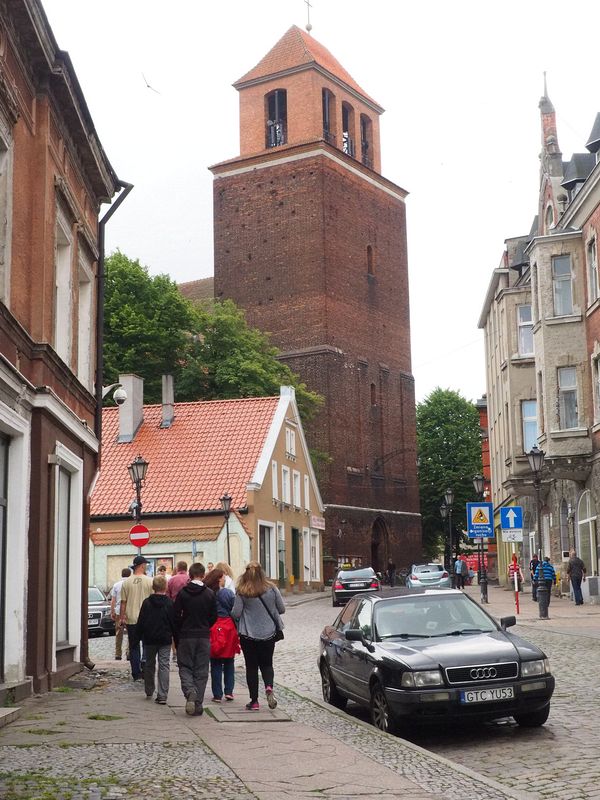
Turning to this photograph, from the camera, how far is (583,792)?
863cm

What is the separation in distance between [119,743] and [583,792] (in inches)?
161

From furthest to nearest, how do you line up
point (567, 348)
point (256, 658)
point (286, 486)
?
point (286, 486) → point (567, 348) → point (256, 658)

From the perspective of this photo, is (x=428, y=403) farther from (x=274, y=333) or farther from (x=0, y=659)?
(x=0, y=659)

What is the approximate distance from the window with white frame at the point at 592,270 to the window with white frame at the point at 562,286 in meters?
1.51

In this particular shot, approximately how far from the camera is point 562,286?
124 ft

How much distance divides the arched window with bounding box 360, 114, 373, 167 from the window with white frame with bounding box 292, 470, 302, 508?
28027 mm

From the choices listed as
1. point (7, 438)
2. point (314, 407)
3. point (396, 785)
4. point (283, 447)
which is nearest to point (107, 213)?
point (7, 438)

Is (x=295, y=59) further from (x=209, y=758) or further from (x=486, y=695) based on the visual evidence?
(x=209, y=758)

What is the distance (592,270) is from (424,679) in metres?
26.2

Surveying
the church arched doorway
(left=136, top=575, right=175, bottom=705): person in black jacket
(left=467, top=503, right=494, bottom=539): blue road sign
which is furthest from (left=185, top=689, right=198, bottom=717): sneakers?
the church arched doorway

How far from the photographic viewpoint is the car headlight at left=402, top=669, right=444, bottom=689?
37.2 feet

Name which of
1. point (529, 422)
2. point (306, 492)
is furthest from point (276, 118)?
point (529, 422)

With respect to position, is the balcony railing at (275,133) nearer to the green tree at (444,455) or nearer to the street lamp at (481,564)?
the green tree at (444,455)

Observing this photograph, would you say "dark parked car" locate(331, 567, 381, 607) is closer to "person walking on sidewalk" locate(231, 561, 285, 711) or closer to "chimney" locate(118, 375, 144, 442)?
"chimney" locate(118, 375, 144, 442)
